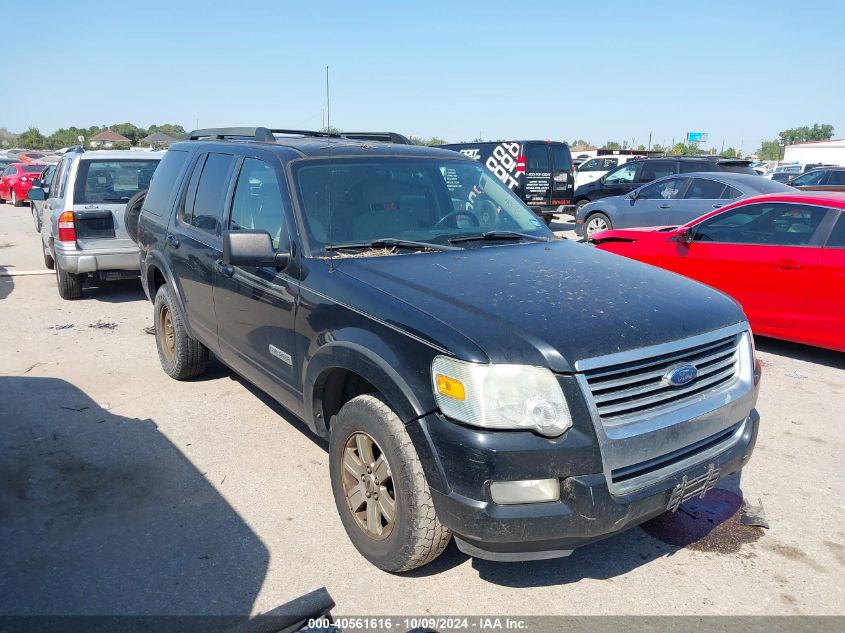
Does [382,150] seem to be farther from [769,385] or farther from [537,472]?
[769,385]

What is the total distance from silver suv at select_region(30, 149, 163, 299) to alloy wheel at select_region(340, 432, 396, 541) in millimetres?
6104

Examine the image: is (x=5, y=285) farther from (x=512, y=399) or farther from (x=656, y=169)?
(x=656, y=169)

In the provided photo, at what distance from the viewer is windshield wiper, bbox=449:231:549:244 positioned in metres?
3.92

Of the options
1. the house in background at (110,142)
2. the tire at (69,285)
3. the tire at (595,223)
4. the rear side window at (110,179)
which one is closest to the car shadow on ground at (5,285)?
the tire at (69,285)

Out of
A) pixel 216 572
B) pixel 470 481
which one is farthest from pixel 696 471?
pixel 216 572

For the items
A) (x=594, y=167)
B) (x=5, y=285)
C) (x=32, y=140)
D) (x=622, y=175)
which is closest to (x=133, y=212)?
(x=5, y=285)

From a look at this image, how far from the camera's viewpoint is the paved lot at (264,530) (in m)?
2.98

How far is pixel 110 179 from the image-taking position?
8.52 meters

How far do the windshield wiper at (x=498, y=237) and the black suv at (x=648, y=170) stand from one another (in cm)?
1049

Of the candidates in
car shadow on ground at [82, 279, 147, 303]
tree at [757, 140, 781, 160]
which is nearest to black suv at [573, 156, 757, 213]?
car shadow on ground at [82, 279, 147, 303]

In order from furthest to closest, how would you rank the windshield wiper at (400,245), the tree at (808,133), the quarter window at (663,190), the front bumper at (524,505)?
the tree at (808,133) → the quarter window at (663,190) → the windshield wiper at (400,245) → the front bumper at (524,505)

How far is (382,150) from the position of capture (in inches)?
168

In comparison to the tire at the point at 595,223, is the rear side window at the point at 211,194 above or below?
above

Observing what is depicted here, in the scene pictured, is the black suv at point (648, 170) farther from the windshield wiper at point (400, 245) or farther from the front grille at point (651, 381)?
the front grille at point (651, 381)
